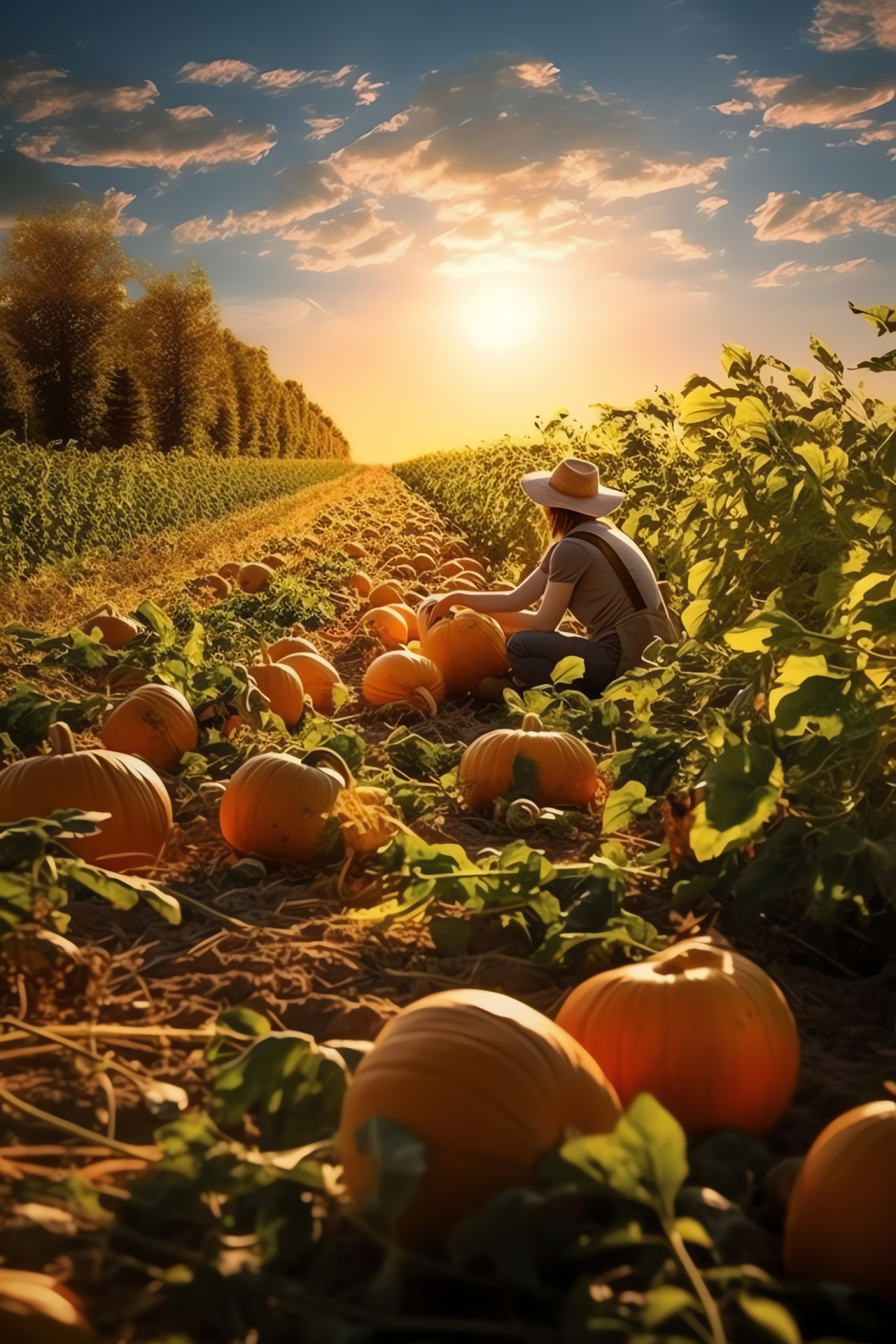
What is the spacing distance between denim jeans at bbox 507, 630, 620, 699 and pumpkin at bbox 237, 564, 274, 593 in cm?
411

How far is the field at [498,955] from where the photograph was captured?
1297 mm

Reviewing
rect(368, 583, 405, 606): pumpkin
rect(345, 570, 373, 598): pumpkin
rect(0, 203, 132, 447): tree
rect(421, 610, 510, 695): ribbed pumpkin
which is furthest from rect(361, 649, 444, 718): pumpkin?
rect(0, 203, 132, 447): tree

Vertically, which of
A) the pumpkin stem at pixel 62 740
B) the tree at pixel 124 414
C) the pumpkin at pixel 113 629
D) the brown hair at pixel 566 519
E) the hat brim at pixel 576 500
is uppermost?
the tree at pixel 124 414

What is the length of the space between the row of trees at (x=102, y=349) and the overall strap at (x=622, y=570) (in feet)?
117

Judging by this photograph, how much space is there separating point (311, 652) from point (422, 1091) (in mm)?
4314

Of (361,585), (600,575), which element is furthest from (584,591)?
(361,585)

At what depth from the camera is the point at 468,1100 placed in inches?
60.9

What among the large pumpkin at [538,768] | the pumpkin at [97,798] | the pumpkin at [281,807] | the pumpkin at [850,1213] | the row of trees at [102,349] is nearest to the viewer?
the pumpkin at [850,1213]

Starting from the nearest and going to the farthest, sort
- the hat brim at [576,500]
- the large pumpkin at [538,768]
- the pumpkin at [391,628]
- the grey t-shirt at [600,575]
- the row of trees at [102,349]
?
the large pumpkin at [538,768]
the grey t-shirt at [600,575]
the hat brim at [576,500]
the pumpkin at [391,628]
the row of trees at [102,349]

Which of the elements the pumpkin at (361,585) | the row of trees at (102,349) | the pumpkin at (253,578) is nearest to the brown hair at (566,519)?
the pumpkin at (361,585)

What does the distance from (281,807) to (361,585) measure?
593 cm

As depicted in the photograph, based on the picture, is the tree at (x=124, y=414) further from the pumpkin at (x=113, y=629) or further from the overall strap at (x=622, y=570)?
the overall strap at (x=622, y=570)

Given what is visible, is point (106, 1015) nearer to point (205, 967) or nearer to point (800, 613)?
point (205, 967)

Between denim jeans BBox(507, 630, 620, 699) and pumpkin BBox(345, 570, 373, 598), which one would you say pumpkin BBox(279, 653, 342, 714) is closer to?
denim jeans BBox(507, 630, 620, 699)
